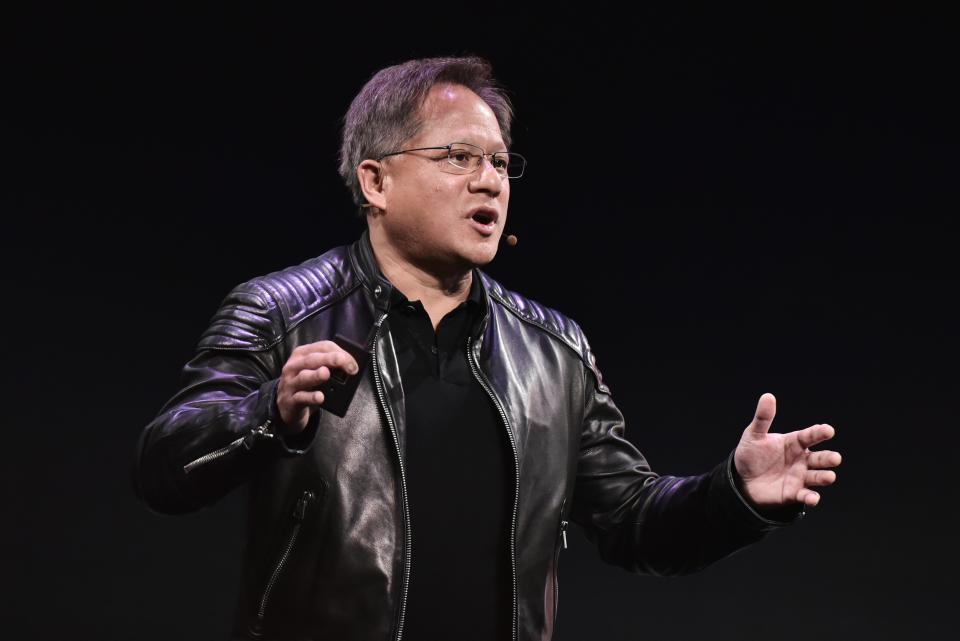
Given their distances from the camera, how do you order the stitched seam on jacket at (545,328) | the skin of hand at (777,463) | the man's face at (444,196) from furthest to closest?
1. the stitched seam on jacket at (545,328)
2. the man's face at (444,196)
3. the skin of hand at (777,463)

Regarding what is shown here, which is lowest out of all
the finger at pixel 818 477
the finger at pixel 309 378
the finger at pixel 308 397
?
the finger at pixel 818 477

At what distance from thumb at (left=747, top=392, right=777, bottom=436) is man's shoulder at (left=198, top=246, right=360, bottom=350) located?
2.49ft

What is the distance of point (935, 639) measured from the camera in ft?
9.98

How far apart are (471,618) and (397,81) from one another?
103 cm

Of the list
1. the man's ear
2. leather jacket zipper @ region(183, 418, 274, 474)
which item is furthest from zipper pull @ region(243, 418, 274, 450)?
the man's ear

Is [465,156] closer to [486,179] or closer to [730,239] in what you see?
[486,179]

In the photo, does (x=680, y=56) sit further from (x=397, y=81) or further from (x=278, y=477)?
(x=278, y=477)

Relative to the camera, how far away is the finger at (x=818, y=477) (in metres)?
1.63

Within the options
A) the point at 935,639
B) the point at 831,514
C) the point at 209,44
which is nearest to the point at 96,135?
the point at 209,44

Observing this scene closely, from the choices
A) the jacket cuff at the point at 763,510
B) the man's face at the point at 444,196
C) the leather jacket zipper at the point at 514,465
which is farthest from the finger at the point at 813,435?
the man's face at the point at 444,196

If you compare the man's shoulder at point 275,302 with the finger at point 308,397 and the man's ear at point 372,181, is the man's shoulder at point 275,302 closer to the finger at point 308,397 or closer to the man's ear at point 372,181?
the man's ear at point 372,181

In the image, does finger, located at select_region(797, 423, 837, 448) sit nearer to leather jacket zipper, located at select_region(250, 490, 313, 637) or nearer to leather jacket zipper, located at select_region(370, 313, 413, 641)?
leather jacket zipper, located at select_region(370, 313, 413, 641)

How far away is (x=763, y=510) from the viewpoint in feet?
5.66

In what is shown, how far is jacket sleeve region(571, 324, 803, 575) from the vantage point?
1761mm
